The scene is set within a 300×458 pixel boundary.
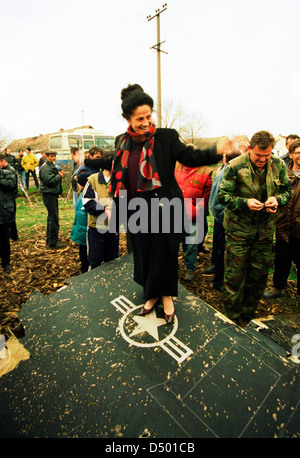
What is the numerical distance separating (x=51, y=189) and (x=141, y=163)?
4.45 m

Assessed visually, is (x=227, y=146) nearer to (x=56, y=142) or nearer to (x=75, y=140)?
(x=75, y=140)

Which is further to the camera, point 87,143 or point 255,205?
point 87,143

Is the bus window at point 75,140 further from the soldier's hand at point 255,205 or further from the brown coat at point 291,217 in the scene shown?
the soldier's hand at point 255,205

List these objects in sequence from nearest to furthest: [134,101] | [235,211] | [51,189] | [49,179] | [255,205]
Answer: [134,101], [255,205], [235,211], [49,179], [51,189]

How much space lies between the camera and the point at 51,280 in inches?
175

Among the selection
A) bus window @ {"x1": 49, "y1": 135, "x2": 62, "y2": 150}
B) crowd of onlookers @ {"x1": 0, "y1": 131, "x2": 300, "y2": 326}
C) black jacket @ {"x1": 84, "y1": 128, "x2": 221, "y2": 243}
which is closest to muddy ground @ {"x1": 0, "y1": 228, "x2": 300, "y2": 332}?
crowd of onlookers @ {"x1": 0, "y1": 131, "x2": 300, "y2": 326}

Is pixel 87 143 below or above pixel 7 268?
above

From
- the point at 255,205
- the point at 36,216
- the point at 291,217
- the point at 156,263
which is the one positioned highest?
the point at 255,205

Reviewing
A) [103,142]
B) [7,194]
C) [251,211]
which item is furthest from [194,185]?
[103,142]

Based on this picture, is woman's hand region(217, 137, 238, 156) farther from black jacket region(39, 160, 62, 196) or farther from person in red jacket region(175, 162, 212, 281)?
black jacket region(39, 160, 62, 196)

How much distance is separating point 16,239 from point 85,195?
181 inches

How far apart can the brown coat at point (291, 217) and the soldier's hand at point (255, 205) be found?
1.20 meters
